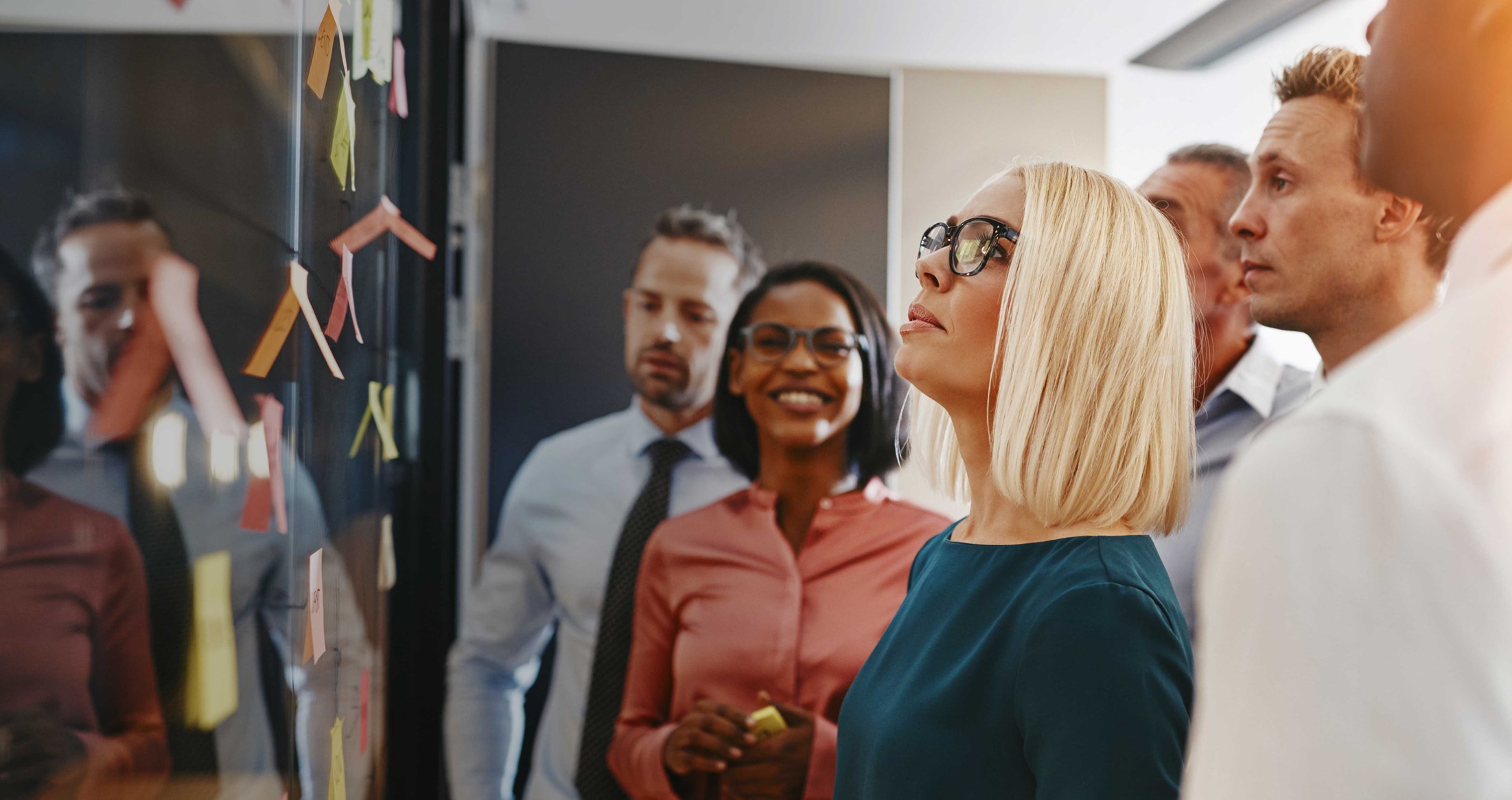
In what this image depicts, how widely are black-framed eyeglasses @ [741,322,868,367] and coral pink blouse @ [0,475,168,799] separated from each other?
2.08m

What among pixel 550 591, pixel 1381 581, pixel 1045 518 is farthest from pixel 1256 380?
pixel 1381 581

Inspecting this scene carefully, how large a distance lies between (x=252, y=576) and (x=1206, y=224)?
92.5 inches

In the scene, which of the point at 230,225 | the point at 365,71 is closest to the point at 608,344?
the point at 365,71

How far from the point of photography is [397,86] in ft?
5.97

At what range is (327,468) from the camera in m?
1.32

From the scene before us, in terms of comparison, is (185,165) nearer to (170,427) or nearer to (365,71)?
(170,427)

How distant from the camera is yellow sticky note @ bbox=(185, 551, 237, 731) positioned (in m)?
0.72

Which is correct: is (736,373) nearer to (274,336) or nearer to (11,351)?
(274,336)

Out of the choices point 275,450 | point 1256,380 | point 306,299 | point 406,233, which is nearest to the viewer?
point 275,450

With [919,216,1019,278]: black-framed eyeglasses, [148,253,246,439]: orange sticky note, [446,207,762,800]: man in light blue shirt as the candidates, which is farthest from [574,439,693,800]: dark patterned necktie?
[148,253,246,439]: orange sticky note

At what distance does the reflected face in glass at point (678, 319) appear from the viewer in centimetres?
274

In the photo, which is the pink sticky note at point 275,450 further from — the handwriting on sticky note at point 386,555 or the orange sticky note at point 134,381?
the handwriting on sticky note at point 386,555

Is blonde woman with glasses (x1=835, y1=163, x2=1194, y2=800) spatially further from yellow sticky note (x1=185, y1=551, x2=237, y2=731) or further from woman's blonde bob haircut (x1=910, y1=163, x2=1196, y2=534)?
yellow sticky note (x1=185, y1=551, x2=237, y2=731)

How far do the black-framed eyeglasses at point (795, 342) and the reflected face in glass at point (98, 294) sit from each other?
208 cm
